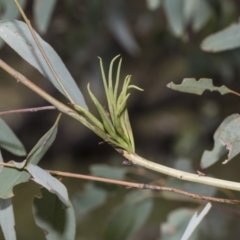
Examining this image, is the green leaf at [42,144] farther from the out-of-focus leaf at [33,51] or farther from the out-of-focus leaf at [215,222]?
the out-of-focus leaf at [215,222]

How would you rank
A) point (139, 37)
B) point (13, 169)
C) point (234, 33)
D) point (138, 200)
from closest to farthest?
point (13, 169) → point (234, 33) → point (138, 200) → point (139, 37)

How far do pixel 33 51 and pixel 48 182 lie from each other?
0.63 ft

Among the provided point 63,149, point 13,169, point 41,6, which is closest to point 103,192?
point 41,6

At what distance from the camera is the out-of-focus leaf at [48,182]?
20.6 inches

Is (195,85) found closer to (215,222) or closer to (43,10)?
(43,10)

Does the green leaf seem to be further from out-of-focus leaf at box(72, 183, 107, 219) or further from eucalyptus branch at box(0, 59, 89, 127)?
out-of-focus leaf at box(72, 183, 107, 219)

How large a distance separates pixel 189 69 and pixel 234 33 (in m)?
0.77

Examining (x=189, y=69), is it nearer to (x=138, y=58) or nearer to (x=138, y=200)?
(x=138, y=58)

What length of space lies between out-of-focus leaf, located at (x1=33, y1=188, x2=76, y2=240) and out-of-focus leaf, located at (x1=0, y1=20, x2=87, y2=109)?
0.42 feet

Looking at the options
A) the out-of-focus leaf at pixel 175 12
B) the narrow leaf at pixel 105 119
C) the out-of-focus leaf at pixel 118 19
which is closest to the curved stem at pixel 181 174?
the narrow leaf at pixel 105 119

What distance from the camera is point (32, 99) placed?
2184 mm

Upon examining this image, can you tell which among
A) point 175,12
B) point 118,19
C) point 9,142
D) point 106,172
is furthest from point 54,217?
point 118,19

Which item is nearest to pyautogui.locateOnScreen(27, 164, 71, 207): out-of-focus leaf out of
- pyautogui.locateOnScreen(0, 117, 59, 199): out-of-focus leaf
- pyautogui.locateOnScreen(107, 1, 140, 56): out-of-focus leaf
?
pyautogui.locateOnScreen(0, 117, 59, 199): out-of-focus leaf

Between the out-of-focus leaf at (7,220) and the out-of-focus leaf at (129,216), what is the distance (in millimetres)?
376
